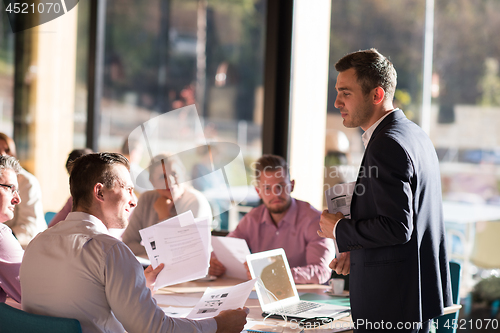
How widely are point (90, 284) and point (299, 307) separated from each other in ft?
3.04

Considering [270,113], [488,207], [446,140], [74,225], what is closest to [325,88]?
[270,113]

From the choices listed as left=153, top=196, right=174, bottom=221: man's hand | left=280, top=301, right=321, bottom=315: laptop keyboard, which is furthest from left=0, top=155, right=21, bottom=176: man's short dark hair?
left=280, top=301, right=321, bottom=315: laptop keyboard

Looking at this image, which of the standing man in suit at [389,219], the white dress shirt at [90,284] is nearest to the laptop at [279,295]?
the standing man in suit at [389,219]

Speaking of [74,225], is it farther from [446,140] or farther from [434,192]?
[446,140]

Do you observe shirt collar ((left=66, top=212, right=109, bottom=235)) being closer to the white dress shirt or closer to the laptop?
the white dress shirt

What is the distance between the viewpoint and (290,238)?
284 centimetres

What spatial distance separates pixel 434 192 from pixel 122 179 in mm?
1007

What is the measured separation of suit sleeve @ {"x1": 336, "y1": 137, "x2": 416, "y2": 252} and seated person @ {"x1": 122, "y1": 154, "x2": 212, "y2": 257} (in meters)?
1.34

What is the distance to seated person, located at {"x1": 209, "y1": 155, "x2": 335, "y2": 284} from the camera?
2818 millimetres

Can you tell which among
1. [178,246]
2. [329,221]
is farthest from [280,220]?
[329,221]

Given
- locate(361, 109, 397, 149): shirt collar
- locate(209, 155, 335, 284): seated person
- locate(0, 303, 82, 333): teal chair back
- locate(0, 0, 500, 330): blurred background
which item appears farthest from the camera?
locate(0, 0, 500, 330): blurred background

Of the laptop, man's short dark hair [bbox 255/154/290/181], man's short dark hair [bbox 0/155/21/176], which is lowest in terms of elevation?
the laptop

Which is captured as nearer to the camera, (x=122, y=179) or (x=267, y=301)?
(x=122, y=179)

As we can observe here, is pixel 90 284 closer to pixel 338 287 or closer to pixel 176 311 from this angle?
pixel 176 311
